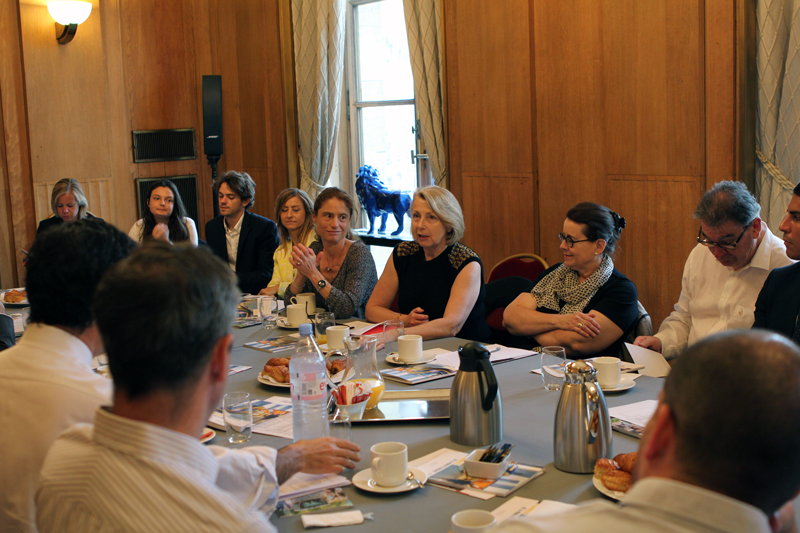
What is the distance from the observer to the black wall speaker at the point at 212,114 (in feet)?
23.8

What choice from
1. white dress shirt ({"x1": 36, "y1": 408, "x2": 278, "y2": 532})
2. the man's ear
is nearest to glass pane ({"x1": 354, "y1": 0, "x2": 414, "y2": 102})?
the man's ear

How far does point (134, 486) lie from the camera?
1.03 m

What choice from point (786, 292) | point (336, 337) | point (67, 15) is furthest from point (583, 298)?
point (67, 15)

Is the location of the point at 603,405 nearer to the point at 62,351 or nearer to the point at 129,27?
the point at 62,351

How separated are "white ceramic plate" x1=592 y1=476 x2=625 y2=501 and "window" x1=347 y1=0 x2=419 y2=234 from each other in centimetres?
487

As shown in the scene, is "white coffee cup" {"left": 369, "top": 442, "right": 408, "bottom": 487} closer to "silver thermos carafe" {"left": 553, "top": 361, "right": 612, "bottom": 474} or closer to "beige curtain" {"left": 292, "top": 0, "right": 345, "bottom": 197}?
"silver thermos carafe" {"left": 553, "top": 361, "right": 612, "bottom": 474}

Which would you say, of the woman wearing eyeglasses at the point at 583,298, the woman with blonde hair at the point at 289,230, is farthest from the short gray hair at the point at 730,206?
the woman with blonde hair at the point at 289,230

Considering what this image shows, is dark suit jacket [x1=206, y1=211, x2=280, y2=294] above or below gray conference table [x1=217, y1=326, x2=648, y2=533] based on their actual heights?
above

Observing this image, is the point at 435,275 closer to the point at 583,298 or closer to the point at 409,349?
the point at 583,298

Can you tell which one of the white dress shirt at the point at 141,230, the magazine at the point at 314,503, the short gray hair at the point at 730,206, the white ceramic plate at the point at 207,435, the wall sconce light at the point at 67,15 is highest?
the wall sconce light at the point at 67,15

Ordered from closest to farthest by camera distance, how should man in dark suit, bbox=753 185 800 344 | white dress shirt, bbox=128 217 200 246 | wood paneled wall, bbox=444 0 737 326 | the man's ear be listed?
the man's ear < man in dark suit, bbox=753 185 800 344 < wood paneled wall, bbox=444 0 737 326 < white dress shirt, bbox=128 217 200 246

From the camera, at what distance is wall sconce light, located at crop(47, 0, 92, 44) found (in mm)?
6355

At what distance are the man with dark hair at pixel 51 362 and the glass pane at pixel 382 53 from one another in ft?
16.7

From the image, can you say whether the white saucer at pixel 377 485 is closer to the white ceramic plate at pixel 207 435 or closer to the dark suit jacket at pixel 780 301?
the white ceramic plate at pixel 207 435
